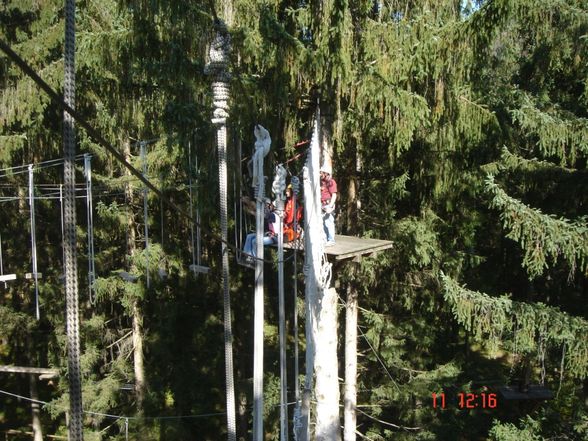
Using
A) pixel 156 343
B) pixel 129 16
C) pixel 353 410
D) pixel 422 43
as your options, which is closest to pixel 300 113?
pixel 422 43

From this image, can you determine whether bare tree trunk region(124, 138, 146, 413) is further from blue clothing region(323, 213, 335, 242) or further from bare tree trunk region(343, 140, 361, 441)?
blue clothing region(323, 213, 335, 242)

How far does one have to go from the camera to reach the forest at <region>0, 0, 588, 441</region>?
4594mm

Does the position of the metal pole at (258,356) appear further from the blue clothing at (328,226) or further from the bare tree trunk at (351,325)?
the bare tree trunk at (351,325)

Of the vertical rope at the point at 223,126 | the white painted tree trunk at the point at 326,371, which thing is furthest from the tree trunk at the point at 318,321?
the vertical rope at the point at 223,126

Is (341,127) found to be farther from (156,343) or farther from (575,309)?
(156,343)

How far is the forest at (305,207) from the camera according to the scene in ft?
15.1

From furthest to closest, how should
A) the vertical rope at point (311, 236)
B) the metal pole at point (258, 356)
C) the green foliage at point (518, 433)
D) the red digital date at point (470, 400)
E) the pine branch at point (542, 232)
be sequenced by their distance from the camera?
the red digital date at point (470, 400) < the green foliage at point (518, 433) < the pine branch at point (542, 232) < the vertical rope at point (311, 236) < the metal pole at point (258, 356)

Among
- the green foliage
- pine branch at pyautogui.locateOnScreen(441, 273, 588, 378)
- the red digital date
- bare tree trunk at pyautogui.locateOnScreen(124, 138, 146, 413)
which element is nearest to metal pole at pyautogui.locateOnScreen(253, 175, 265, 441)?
pine branch at pyautogui.locateOnScreen(441, 273, 588, 378)

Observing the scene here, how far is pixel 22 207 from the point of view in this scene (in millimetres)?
10422

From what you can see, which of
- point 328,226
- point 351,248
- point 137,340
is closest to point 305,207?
point 328,226

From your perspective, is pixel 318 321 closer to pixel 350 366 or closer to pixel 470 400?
pixel 350 366

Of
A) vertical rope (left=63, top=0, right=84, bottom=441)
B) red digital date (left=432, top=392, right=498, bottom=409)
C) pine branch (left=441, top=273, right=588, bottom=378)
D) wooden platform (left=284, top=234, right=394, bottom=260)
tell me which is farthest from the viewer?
red digital date (left=432, top=392, right=498, bottom=409)

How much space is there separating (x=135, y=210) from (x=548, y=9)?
694cm

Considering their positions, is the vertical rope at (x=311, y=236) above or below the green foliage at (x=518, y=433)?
above
